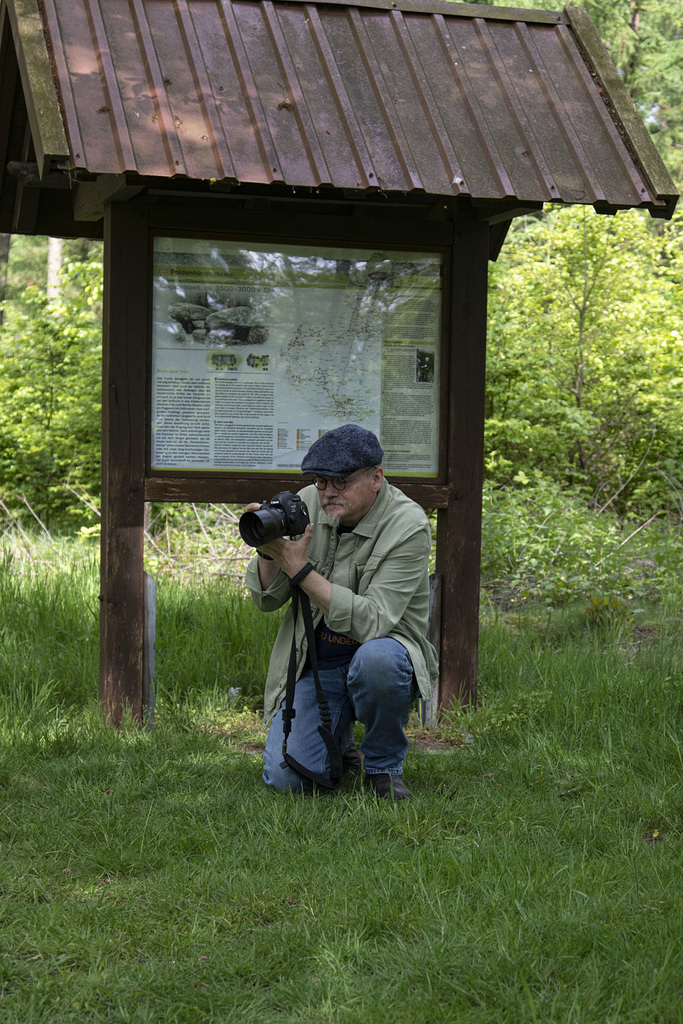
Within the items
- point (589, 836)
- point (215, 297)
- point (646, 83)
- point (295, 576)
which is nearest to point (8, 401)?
point (215, 297)

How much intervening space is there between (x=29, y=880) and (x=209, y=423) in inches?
90.5

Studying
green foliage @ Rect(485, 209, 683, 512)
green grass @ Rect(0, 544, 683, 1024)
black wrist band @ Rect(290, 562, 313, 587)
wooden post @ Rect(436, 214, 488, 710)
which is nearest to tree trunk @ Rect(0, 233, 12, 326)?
green foliage @ Rect(485, 209, 683, 512)

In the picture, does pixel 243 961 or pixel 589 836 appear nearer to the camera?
pixel 243 961

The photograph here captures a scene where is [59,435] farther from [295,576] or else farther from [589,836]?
[589,836]

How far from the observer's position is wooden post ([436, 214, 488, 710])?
16.6 feet

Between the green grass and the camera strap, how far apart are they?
13cm

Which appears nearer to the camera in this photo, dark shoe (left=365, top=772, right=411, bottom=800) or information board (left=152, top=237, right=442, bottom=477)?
dark shoe (left=365, top=772, right=411, bottom=800)

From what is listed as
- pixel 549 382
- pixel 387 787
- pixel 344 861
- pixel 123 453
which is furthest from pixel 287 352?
pixel 549 382

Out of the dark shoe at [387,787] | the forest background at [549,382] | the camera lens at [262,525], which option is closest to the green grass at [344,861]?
the dark shoe at [387,787]

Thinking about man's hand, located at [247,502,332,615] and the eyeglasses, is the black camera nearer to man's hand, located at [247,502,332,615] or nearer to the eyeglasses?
man's hand, located at [247,502,332,615]

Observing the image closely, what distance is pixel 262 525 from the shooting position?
3.74 metres

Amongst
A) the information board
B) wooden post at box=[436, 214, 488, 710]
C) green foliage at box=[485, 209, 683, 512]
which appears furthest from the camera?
green foliage at box=[485, 209, 683, 512]

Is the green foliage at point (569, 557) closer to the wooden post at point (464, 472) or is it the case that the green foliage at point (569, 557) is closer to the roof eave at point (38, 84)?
the wooden post at point (464, 472)

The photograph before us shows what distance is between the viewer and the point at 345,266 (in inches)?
198
